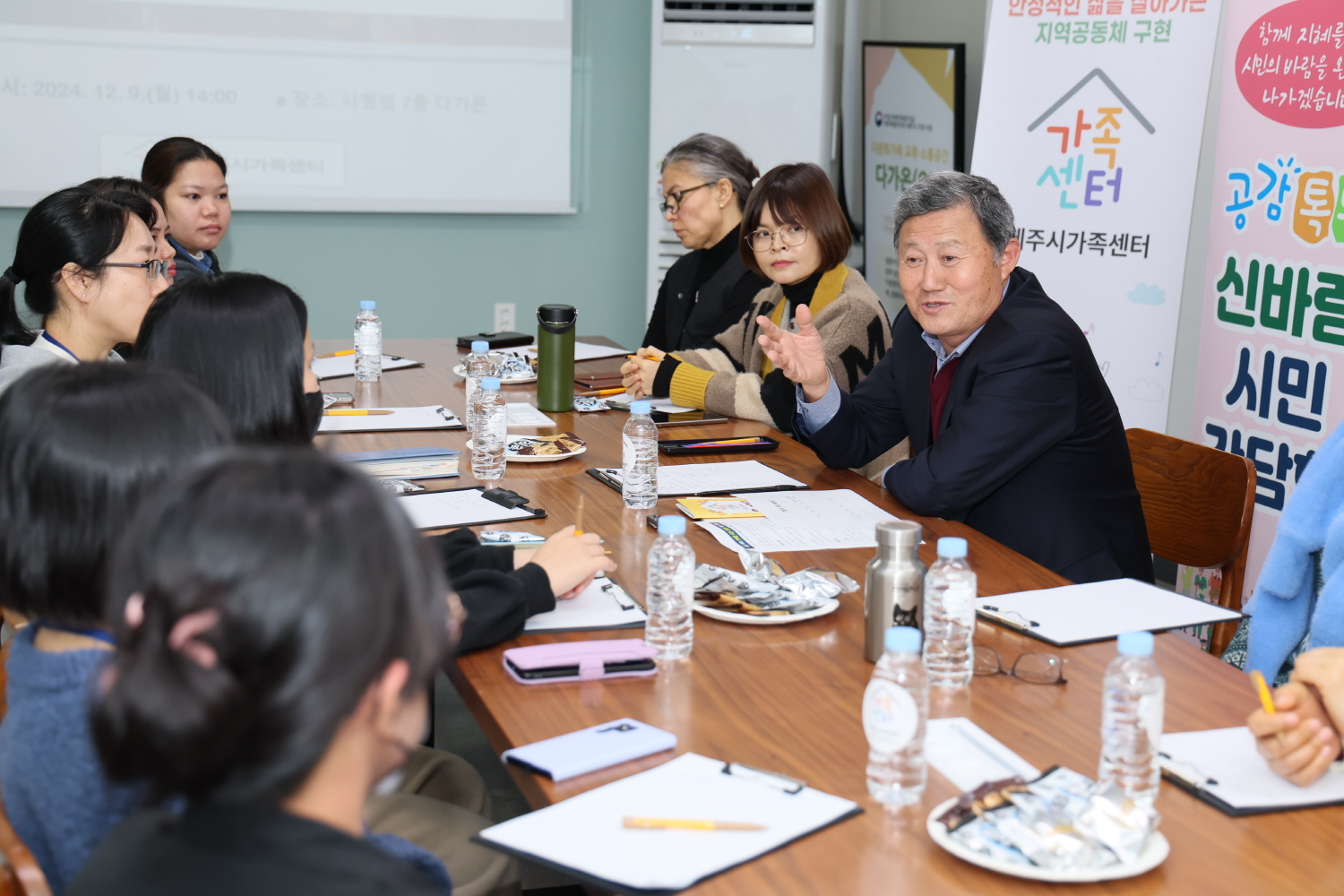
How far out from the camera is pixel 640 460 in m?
2.07

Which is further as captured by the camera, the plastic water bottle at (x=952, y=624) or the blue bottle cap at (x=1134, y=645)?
the plastic water bottle at (x=952, y=624)

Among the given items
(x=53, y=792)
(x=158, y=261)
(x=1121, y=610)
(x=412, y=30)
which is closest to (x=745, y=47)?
(x=412, y=30)

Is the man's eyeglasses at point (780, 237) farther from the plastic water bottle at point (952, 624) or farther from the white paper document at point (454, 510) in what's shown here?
the plastic water bottle at point (952, 624)

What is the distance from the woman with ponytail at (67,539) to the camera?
41.0 inches

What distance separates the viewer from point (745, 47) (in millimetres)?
5062

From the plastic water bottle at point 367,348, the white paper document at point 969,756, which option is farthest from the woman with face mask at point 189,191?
the white paper document at point 969,756

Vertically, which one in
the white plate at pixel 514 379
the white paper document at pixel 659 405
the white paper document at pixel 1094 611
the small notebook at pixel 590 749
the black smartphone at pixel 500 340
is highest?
the black smartphone at pixel 500 340

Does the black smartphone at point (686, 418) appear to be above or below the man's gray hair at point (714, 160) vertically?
below

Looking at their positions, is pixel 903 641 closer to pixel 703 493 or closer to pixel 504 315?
pixel 703 493

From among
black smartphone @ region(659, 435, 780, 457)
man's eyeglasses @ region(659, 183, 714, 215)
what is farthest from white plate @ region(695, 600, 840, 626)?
man's eyeglasses @ region(659, 183, 714, 215)

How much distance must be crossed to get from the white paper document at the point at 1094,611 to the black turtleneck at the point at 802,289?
4.86 feet

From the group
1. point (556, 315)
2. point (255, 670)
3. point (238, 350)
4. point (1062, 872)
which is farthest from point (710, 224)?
point (255, 670)

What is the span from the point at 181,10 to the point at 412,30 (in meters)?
0.86

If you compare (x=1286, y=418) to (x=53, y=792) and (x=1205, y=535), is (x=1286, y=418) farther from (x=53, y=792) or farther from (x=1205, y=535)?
(x=53, y=792)
